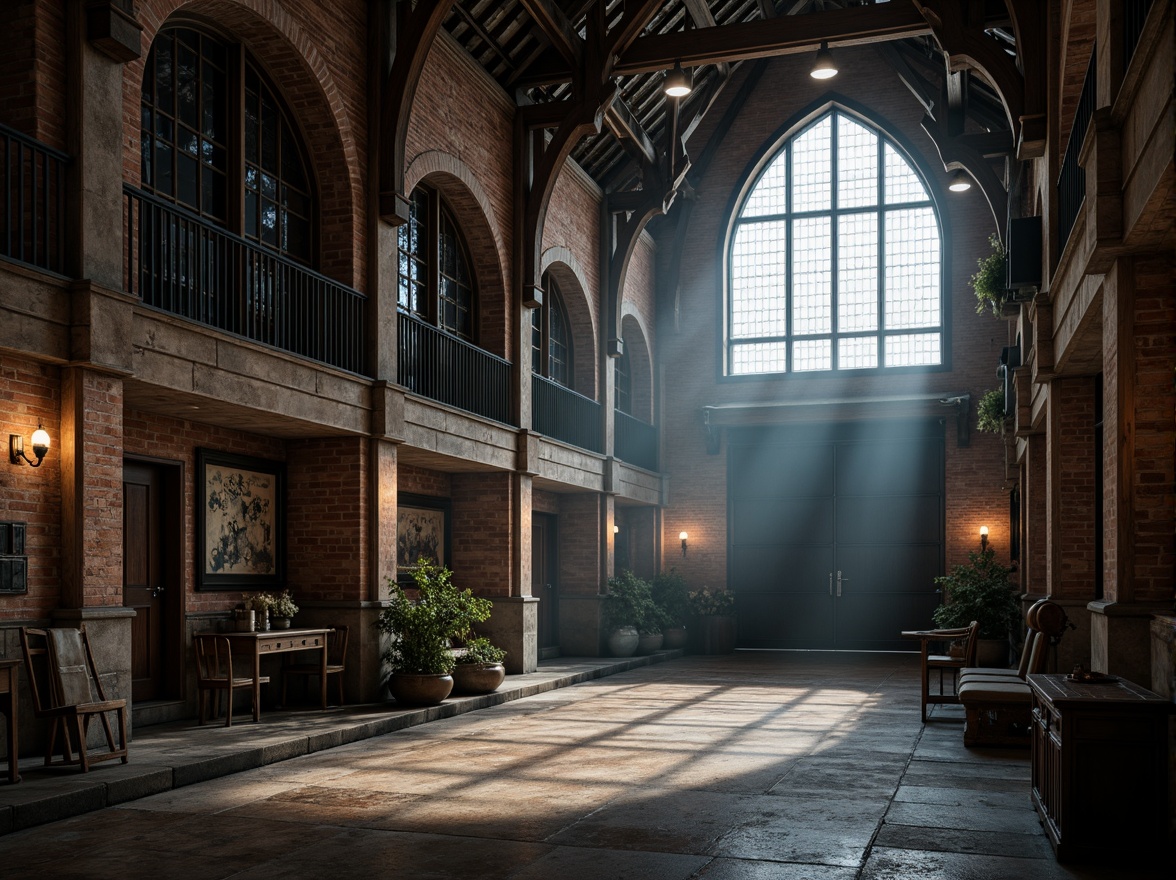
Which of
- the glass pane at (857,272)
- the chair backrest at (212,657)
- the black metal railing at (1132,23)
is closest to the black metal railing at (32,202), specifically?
the chair backrest at (212,657)

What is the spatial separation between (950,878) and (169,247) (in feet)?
23.5

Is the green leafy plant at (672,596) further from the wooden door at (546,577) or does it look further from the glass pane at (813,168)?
the glass pane at (813,168)

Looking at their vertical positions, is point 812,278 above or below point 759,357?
above

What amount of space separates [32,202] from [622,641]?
11979mm

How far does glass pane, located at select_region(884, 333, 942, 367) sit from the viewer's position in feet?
66.8

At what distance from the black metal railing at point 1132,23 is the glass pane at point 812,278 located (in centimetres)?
1474

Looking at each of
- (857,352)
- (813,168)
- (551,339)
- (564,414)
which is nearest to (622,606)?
(564,414)

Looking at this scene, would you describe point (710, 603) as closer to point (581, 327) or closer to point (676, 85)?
point (581, 327)

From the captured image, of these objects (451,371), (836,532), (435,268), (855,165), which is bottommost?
(836,532)

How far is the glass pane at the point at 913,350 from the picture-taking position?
20.4m

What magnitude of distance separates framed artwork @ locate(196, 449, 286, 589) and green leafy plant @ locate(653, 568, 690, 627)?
934 centimetres

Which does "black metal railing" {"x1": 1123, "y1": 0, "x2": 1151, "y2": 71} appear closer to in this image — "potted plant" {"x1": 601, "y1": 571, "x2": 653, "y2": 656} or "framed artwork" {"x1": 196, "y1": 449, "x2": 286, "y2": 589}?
"framed artwork" {"x1": 196, "y1": 449, "x2": 286, "y2": 589}

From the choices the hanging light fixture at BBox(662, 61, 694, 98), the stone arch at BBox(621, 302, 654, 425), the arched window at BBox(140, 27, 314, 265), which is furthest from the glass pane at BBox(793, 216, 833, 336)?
the arched window at BBox(140, 27, 314, 265)

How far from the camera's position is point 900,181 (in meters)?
20.7
